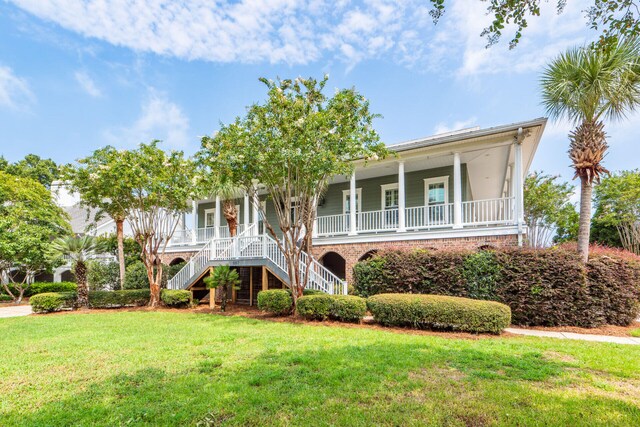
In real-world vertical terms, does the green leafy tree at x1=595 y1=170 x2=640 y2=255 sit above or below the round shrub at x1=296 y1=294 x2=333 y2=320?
above

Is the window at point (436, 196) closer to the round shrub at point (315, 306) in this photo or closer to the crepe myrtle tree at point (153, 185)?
the round shrub at point (315, 306)

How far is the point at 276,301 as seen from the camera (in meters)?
10.9

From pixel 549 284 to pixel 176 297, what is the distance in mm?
12798

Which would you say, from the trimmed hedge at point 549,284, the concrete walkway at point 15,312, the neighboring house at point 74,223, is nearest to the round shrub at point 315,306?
the trimmed hedge at point 549,284

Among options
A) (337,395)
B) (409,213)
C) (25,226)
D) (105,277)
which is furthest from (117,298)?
(337,395)

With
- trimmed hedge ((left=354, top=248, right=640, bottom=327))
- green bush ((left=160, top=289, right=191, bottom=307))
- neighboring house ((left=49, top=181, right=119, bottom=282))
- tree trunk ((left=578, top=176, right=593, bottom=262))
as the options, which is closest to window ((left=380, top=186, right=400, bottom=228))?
trimmed hedge ((left=354, top=248, right=640, bottom=327))

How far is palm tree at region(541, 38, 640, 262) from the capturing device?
9.94 metres

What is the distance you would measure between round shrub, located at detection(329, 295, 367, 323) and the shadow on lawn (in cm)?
361

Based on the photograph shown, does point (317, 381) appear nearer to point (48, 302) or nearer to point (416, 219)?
A: point (416, 219)

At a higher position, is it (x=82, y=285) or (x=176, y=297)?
(x=82, y=285)

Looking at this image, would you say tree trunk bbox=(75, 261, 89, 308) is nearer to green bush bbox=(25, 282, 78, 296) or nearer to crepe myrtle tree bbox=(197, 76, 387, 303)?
crepe myrtle tree bbox=(197, 76, 387, 303)

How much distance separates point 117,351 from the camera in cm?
676

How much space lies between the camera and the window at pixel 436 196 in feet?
48.3

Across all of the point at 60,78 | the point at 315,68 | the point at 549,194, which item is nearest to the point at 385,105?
the point at 315,68
